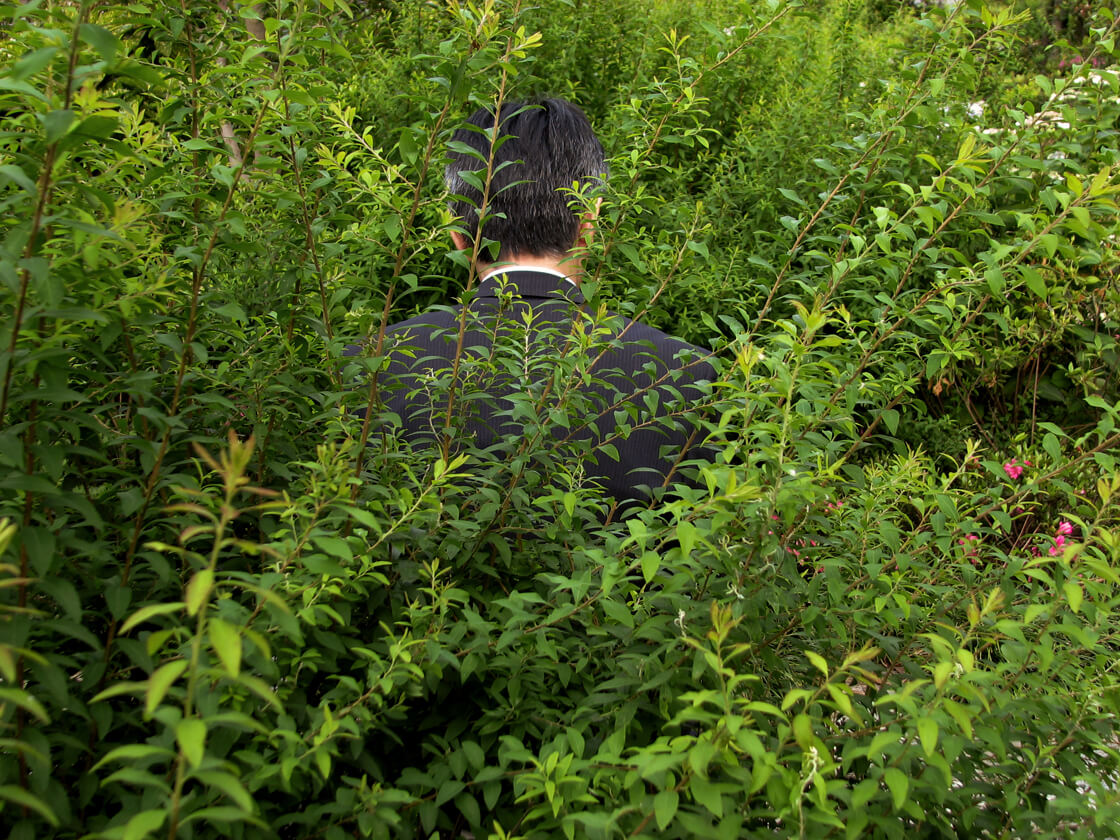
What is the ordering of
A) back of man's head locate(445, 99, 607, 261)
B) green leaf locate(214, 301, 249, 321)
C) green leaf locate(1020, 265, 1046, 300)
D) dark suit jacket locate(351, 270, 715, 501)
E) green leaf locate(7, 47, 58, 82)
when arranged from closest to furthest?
green leaf locate(7, 47, 58, 82) < green leaf locate(214, 301, 249, 321) < green leaf locate(1020, 265, 1046, 300) < dark suit jacket locate(351, 270, 715, 501) < back of man's head locate(445, 99, 607, 261)

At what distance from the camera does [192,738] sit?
829 mm

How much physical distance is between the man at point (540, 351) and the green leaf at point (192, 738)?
0.89 m

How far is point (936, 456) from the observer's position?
14.6 feet

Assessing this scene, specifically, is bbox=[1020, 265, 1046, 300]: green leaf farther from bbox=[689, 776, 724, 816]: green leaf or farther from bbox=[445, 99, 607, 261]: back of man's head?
bbox=[445, 99, 607, 261]: back of man's head

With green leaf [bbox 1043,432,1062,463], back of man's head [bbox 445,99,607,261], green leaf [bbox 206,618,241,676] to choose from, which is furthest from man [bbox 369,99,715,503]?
green leaf [bbox 206,618,241,676]

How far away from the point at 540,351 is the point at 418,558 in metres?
0.67

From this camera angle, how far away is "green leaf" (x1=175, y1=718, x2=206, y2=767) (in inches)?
31.9

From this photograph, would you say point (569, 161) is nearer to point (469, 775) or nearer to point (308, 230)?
point (308, 230)

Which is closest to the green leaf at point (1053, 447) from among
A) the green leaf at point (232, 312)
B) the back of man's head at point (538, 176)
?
the green leaf at point (232, 312)

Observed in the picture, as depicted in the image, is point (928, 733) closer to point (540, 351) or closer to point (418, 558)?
point (418, 558)

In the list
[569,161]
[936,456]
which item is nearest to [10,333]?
[569,161]

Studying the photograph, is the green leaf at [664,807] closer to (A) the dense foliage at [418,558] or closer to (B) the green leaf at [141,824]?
(A) the dense foliage at [418,558]

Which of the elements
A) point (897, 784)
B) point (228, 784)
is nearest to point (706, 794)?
point (897, 784)

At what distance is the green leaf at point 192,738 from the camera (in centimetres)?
81
